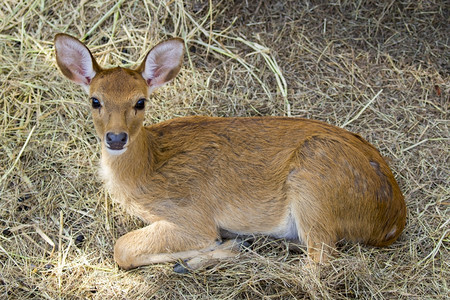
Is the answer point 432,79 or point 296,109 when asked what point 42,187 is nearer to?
point 296,109

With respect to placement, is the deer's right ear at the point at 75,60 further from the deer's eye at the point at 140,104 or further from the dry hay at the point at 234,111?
the dry hay at the point at 234,111

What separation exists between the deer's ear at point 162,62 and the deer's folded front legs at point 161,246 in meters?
1.29

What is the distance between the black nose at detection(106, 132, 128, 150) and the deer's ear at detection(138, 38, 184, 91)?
720mm

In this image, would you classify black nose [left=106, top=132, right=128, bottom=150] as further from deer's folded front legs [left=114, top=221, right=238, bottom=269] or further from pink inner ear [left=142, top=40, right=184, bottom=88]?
A: deer's folded front legs [left=114, top=221, right=238, bottom=269]

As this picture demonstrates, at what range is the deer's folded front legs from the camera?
471 centimetres

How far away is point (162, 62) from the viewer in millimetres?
4629

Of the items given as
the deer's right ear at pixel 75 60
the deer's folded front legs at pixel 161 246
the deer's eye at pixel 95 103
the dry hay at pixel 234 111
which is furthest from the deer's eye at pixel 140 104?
the dry hay at pixel 234 111

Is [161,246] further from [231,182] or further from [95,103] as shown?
[95,103]

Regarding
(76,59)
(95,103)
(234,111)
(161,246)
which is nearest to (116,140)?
(95,103)

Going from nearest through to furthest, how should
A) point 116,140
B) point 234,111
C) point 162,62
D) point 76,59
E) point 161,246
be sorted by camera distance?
point 116,140 < point 76,59 < point 162,62 < point 161,246 < point 234,111

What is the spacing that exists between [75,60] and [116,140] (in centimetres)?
89

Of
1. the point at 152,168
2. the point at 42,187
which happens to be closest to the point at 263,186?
the point at 152,168

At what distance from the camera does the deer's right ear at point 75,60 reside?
173 inches

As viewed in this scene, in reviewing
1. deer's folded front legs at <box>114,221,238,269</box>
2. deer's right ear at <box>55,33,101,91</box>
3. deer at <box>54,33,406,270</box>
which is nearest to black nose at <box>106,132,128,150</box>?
deer at <box>54,33,406,270</box>
